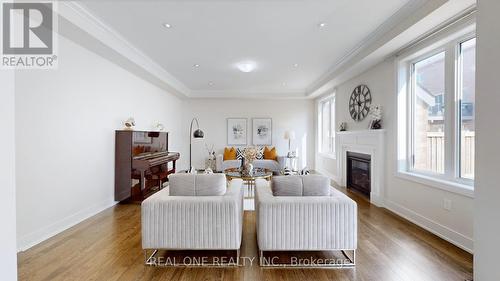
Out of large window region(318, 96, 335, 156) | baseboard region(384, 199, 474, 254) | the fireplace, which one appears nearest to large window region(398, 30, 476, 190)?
baseboard region(384, 199, 474, 254)

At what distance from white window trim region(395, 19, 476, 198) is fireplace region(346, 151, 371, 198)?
94cm

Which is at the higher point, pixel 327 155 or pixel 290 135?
pixel 290 135

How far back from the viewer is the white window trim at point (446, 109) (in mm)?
2744

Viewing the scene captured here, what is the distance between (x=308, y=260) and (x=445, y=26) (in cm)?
305

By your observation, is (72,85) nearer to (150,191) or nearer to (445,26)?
(150,191)

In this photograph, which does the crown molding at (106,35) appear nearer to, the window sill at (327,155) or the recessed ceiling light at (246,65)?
the recessed ceiling light at (246,65)

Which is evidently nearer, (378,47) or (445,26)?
(445,26)

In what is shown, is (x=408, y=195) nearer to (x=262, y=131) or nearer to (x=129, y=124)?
(x=129, y=124)

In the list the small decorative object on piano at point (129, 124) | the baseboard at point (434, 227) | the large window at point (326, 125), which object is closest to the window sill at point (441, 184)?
the baseboard at point (434, 227)

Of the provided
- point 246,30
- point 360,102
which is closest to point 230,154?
point 360,102

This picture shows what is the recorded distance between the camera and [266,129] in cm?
814

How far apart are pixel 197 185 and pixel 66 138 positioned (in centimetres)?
217

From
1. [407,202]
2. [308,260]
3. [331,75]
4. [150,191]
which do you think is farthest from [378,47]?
[150,191]

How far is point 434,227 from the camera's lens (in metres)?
3.02
